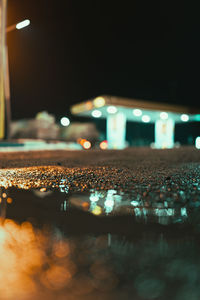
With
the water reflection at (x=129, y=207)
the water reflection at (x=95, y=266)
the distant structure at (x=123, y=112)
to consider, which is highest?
the distant structure at (x=123, y=112)

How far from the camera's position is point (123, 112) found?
2020 cm

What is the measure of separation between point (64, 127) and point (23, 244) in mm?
27324

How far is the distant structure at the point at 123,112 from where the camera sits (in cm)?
1762

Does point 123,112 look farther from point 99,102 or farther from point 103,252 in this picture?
point 103,252

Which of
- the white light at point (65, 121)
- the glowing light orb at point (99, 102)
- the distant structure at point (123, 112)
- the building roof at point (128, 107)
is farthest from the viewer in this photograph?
the white light at point (65, 121)

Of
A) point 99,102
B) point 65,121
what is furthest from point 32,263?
point 65,121

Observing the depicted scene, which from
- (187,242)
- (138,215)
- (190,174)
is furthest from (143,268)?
(190,174)

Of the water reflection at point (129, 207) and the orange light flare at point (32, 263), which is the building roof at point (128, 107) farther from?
the orange light flare at point (32, 263)

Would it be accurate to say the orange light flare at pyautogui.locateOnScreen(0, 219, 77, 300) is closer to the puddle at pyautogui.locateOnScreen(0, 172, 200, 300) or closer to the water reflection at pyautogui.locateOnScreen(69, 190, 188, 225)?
the puddle at pyautogui.locateOnScreen(0, 172, 200, 300)

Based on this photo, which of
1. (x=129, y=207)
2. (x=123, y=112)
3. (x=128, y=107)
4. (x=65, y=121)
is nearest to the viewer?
(x=129, y=207)

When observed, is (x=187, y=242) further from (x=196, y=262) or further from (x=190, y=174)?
(x=190, y=174)

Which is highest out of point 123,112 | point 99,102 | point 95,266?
point 99,102

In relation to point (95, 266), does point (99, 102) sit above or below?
above

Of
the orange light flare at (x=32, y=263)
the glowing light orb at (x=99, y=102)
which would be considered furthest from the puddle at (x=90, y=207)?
the glowing light orb at (x=99, y=102)
